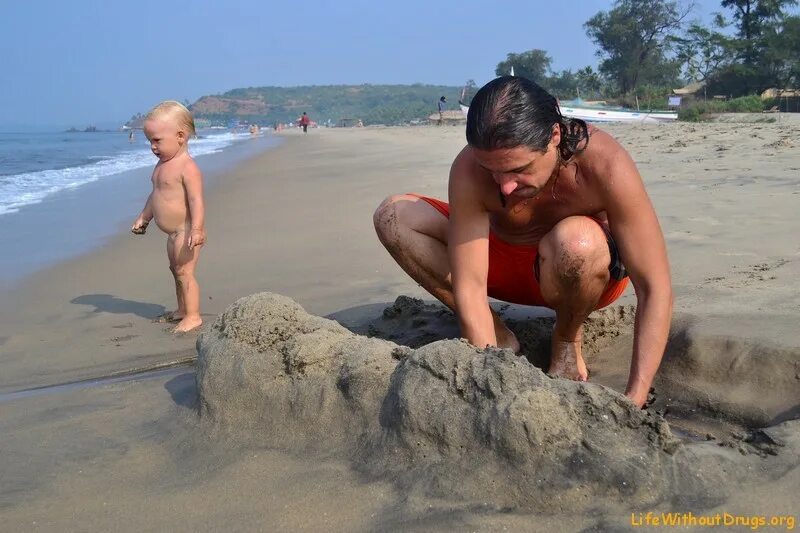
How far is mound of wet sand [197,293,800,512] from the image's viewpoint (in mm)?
1555

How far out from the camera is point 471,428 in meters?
1.72

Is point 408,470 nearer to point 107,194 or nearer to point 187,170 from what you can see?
point 187,170

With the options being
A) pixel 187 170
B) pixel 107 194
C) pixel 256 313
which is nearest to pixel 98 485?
pixel 256 313

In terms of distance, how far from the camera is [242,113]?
401 ft

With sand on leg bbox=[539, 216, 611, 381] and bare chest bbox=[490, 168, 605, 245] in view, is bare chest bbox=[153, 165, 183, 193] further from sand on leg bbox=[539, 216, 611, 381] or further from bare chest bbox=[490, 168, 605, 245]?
sand on leg bbox=[539, 216, 611, 381]

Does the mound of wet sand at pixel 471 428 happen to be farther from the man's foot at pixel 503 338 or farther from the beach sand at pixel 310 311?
the man's foot at pixel 503 338

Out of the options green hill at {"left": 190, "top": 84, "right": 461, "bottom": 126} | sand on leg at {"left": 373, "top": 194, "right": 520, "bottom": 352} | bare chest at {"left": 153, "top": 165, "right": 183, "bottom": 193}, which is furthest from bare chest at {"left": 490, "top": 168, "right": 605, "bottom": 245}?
green hill at {"left": 190, "top": 84, "right": 461, "bottom": 126}

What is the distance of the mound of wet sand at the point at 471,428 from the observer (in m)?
1.55

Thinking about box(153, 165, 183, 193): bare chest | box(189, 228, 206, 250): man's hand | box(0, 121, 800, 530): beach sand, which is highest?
box(153, 165, 183, 193): bare chest

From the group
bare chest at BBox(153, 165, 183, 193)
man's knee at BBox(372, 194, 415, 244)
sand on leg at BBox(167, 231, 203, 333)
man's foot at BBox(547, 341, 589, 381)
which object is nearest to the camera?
man's foot at BBox(547, 341, 589, 381)

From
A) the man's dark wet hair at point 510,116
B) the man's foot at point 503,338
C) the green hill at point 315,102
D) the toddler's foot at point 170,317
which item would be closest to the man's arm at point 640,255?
the man's dark wet hair at point 510,116

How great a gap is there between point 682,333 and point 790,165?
4.46 metres

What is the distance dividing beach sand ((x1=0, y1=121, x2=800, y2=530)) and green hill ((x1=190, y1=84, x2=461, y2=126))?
9639 centimetres

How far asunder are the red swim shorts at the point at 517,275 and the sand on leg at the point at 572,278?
11 centimetres
